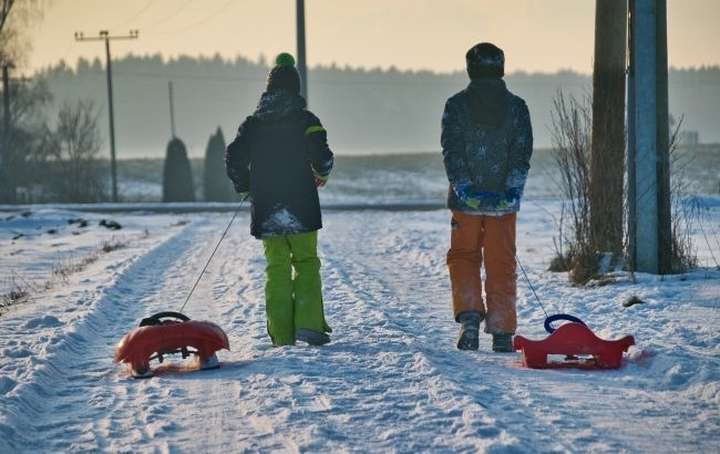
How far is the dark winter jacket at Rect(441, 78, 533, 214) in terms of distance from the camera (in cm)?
741

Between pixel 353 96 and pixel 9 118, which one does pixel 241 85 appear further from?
pixel 9 118

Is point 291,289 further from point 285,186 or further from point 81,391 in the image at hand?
point 81,391

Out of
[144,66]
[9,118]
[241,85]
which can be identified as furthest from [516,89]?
[9,118]

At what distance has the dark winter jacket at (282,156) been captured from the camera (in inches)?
303

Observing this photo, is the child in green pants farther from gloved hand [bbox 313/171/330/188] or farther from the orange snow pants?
the orange snow pants

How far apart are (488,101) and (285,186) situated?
151cm

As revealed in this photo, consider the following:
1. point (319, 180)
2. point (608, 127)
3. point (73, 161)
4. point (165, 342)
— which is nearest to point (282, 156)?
point (319, 180)

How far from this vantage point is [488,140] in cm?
746

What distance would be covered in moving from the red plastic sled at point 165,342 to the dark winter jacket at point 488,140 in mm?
1905

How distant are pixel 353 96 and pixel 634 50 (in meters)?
183

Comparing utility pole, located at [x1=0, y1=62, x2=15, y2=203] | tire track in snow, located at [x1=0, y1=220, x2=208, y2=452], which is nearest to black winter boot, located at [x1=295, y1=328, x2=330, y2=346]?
tire track in snow, located at [x1=0, y1=220, x2=208, y2=452]

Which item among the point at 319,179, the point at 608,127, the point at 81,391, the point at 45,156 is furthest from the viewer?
Result: the point at 45,156

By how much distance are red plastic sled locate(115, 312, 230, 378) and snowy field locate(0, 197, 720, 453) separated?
120 mm

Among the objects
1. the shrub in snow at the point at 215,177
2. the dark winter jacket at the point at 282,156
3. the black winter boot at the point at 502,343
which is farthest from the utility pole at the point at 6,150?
the black winter boot at the point at 502,343
